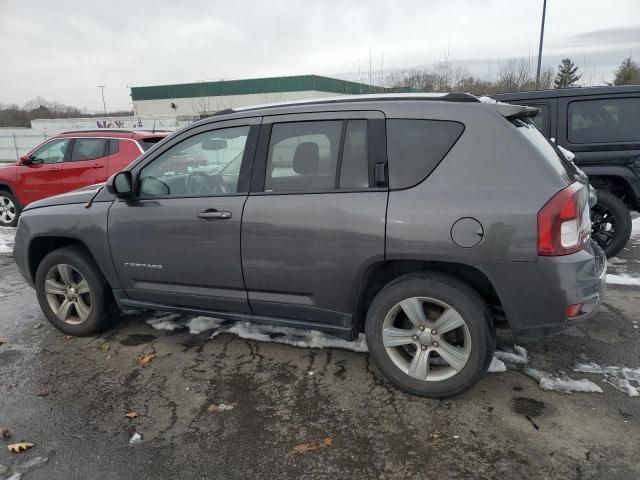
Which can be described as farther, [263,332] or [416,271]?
[263,332]

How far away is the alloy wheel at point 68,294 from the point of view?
4055mm

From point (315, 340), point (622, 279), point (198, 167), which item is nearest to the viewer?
point (198, 167)

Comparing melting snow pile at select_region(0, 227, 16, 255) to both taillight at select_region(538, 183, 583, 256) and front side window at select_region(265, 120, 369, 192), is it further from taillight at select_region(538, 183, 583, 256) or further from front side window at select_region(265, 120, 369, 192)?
taillight at select_region(538, 183, 583, 256)

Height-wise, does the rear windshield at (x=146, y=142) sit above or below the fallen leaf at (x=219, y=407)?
above

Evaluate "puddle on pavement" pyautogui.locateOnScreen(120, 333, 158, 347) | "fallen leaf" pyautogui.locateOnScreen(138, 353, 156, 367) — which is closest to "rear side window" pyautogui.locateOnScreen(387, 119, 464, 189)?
"fallen leaf" pyautogui.locateOnScreen(138, 353, 156, 367)

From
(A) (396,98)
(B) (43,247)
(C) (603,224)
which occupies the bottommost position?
(C) (603,224)

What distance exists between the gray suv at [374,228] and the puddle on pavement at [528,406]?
34 cm

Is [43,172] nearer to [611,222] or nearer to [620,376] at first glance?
[611,222]

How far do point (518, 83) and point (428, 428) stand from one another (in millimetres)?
26219

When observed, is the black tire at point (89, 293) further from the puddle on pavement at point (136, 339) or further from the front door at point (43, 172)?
the front door at point (43, 172)

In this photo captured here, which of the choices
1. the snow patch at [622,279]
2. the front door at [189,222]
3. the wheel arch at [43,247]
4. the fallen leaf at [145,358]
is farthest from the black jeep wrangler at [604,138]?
the wheel arch at [43,247]

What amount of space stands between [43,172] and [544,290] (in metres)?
8.85

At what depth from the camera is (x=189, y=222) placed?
3.42m

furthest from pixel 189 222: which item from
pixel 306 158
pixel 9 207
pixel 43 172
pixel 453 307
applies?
pixel 9 207
